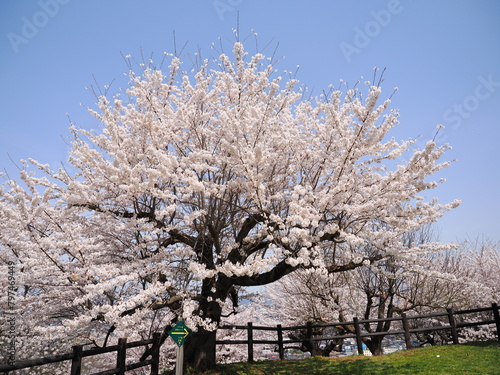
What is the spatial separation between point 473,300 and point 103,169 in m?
18.0

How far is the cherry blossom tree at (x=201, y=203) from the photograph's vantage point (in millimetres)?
6617

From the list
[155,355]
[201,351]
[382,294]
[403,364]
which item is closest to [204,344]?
[201,351]

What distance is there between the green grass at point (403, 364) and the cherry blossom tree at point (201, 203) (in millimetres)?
1874

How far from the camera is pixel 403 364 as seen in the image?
866cm

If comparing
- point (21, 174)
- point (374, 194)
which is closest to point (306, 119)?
point (374, 194)

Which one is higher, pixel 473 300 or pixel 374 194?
pixel 374 194

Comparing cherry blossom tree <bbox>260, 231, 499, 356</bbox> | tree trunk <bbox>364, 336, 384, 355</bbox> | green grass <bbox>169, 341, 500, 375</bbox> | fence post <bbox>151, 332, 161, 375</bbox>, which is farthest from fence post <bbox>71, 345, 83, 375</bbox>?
tree trunk <bbox>364, 336, 384, 355</bbox>

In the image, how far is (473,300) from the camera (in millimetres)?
16531

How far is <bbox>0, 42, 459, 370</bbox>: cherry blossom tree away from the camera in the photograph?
6.62 m

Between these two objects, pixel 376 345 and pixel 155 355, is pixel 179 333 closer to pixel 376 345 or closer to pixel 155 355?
pixel 155 355

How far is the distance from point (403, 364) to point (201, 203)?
6687mm

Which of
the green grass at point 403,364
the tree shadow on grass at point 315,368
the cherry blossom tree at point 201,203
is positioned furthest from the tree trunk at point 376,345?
the cherry blossom tree at point 201,203

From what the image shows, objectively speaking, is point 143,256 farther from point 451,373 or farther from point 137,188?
point 451,373

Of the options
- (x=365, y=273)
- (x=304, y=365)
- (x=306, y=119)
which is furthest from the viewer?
(x=365, y=273)
